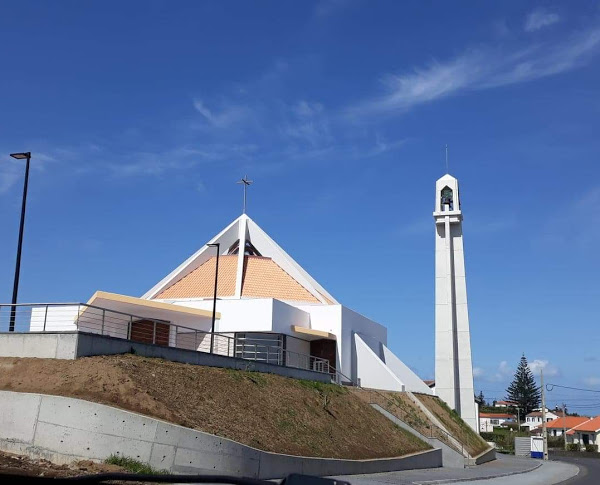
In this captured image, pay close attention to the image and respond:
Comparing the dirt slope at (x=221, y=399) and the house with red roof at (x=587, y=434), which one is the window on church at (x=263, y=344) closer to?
the dirt slope at (x=221, y=399)

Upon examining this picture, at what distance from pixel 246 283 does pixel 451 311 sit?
636 inches

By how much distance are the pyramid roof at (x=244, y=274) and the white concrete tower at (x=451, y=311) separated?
9592 millimetres

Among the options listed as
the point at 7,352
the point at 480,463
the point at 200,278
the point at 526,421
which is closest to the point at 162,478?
the point at 7,352

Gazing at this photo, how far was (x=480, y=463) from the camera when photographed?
1280 inches

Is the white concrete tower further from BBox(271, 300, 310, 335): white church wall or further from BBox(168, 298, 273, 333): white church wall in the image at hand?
BBox(168, 298, 273, 333): white church wall

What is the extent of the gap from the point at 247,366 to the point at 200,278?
708 inches

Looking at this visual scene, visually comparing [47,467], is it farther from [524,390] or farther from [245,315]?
[524,390]

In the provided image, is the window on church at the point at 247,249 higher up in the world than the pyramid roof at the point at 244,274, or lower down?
higher up

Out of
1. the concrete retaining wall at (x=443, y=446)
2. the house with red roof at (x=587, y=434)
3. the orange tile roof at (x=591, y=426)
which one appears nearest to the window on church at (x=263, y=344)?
the concrete retaining wall at (x=443, y=446)

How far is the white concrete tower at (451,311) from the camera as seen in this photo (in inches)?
1763

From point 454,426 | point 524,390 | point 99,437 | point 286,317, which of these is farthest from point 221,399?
point 524,390

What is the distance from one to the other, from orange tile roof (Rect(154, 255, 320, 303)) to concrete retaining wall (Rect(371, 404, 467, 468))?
36.8ft

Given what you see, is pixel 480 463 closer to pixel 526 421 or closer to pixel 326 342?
pixel 326 342

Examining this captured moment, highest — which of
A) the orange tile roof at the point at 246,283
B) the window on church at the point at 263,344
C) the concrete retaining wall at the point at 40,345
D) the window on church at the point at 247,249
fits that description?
the window on church at the point at 247,249
